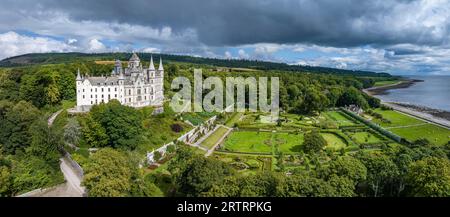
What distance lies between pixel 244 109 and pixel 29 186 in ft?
188

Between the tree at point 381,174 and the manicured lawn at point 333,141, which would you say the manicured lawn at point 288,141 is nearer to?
the manicured lawn at point 333,141

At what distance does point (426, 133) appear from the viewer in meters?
64.8

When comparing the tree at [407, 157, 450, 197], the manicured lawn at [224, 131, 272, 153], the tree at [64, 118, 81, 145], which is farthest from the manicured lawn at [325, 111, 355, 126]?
the tree at [64, 118, 81, 145]

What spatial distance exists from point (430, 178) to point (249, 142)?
97.6 feet

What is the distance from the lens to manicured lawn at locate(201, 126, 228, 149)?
180 feet

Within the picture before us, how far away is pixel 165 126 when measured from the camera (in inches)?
2176

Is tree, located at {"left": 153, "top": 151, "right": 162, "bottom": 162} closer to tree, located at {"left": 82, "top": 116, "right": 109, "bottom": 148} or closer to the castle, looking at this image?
tree, located at {"left": 82, "top": 116, "right": 109, "bottom": 148}

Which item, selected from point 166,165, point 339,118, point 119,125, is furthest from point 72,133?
point 339,118

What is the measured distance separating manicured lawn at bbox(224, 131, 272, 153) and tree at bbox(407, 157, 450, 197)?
2256 cm

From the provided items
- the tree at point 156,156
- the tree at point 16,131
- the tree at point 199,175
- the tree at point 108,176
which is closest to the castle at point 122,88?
the tree at point 16,131

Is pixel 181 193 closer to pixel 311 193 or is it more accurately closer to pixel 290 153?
pixel 311 193

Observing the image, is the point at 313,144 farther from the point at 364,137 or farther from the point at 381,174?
the point at 381,174

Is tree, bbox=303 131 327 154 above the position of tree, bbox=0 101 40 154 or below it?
below
